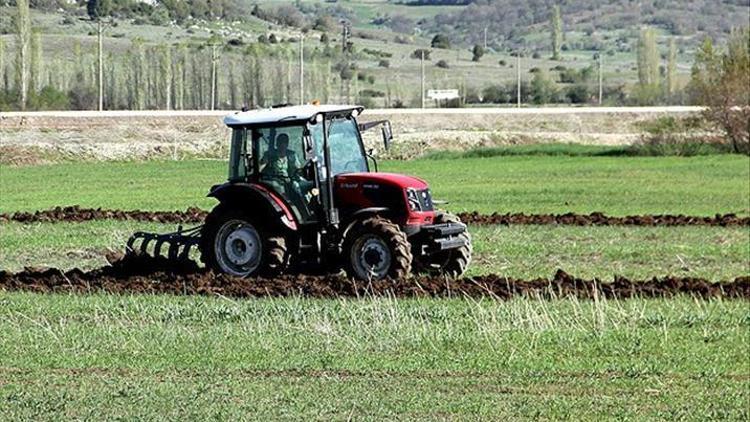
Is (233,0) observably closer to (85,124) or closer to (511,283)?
(85,124)

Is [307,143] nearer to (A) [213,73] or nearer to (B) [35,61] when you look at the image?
A: (B) [35,61]

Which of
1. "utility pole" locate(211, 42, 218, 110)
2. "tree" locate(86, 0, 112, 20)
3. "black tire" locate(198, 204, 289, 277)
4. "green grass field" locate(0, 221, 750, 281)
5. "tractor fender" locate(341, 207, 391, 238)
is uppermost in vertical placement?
"tree" locate(86, 0, 112, 20)

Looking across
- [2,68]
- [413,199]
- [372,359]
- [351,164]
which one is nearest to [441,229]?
[413,199]

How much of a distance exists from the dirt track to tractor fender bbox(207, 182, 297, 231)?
9406 millimetres

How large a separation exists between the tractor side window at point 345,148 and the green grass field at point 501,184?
14.3 metres

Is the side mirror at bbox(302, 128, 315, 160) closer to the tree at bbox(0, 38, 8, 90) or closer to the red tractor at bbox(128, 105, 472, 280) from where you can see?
the red tractor at bbox(128, 105, 472, 280)

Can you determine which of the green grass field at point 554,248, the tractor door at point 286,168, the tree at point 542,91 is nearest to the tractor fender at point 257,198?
the tractor door at point 286,168

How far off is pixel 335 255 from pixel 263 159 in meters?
1.77

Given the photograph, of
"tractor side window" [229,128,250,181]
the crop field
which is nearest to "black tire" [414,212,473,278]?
the crop field

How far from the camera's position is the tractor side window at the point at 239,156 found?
2153cm

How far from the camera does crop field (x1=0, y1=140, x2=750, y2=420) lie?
12.2m

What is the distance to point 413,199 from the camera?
21.2 meters

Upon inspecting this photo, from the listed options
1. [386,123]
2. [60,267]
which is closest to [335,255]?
[386,123]

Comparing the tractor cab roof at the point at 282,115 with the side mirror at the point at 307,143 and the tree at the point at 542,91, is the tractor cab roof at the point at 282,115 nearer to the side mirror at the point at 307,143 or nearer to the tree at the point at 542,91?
the side mirror at the point at 307,143
